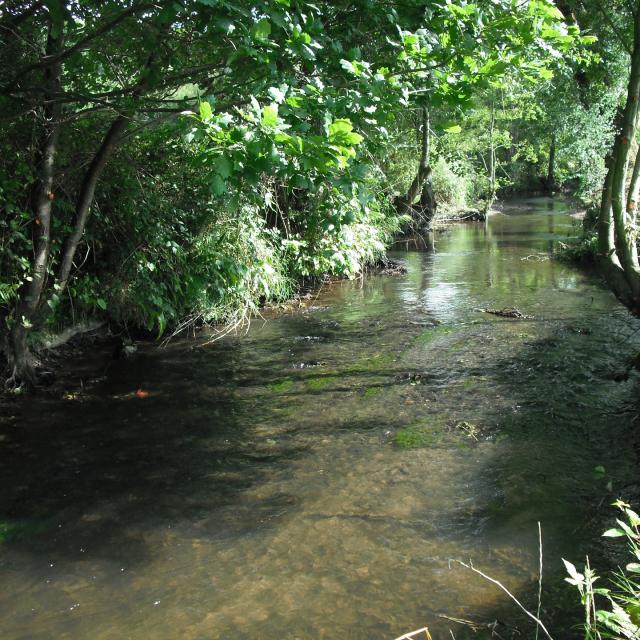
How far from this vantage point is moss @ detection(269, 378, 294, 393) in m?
7.12

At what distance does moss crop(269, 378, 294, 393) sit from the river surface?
102 mm

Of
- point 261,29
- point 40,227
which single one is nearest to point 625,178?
point 261,29

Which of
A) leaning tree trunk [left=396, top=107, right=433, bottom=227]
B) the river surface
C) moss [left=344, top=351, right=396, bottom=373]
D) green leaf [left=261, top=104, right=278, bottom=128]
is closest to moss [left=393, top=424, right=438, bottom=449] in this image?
the river surface

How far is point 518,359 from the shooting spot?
7762 mm

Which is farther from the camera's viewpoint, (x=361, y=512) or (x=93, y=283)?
(x=93, y=283)

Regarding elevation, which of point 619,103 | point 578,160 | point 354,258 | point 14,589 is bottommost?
point 14,589

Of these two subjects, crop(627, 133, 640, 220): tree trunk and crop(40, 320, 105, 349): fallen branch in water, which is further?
crop(40, 320, 105, 349): fallen branch in water

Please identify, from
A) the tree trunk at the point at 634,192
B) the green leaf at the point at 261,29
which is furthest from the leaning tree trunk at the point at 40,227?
the tree trunk at the point at 634,192

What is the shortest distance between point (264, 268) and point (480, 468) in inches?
246

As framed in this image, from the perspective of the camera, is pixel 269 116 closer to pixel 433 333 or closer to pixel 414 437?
pixel 414 437

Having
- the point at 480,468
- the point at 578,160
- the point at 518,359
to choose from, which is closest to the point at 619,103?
the point at 578,160

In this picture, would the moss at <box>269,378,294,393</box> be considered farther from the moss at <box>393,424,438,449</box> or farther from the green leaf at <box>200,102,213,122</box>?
the green leaf at <box>200,102,213,122</box>

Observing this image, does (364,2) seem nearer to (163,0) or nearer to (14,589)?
(163,0)

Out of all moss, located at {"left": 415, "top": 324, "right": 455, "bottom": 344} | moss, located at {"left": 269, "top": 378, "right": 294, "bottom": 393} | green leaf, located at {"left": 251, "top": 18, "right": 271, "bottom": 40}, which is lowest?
Result: moss, located at {"left": 269, "top": 378, "right": 294, "bottom": 393}
